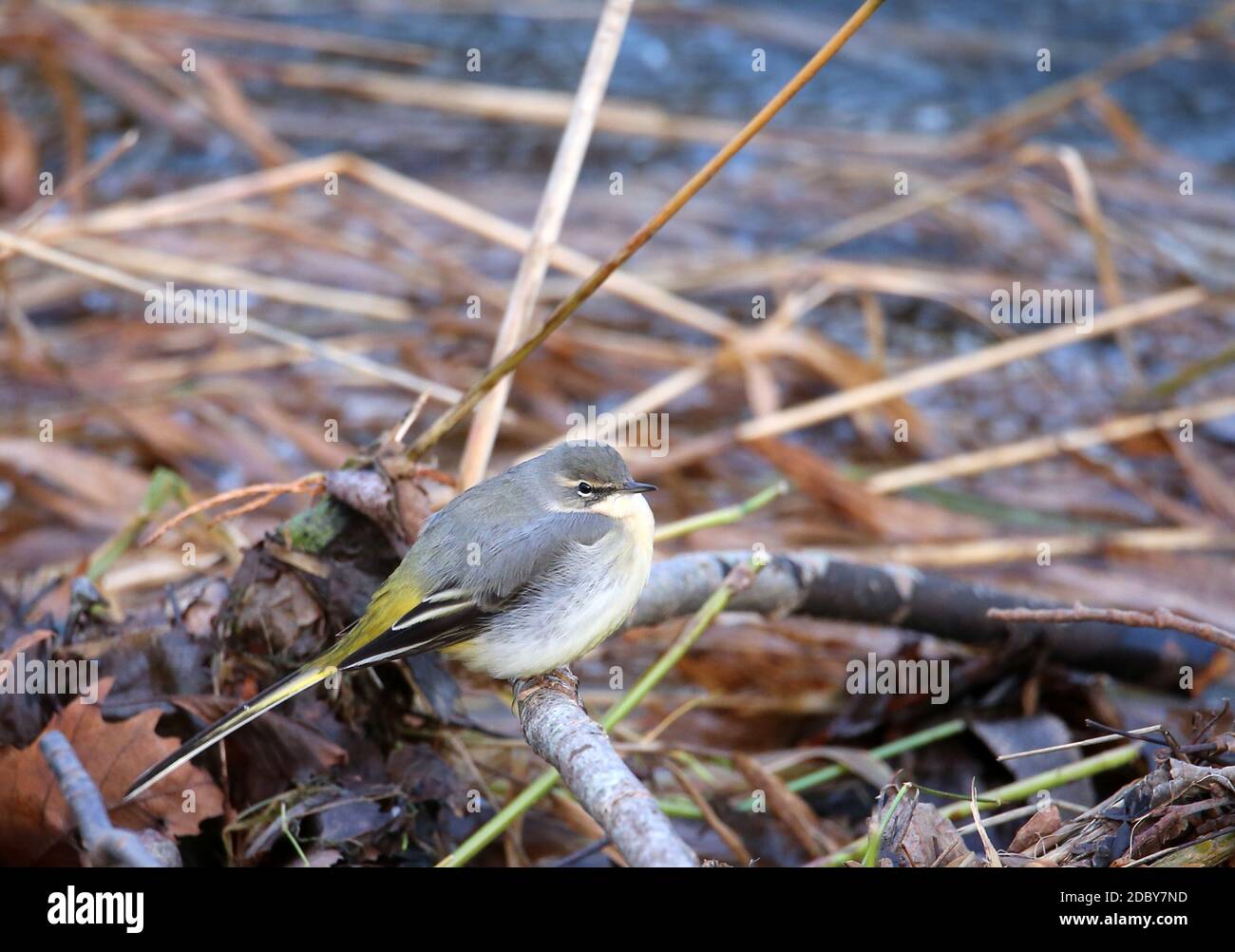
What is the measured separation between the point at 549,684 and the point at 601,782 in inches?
42.3

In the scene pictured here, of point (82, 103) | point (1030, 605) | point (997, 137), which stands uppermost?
point (82, 103)

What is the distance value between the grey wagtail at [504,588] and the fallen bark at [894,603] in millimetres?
303

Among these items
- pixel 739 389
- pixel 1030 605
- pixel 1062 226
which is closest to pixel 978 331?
pixel 1062 226

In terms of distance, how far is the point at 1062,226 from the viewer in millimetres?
8891

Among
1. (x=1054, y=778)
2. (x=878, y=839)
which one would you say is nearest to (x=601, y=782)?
(x=878, y=839)

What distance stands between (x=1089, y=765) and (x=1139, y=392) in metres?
3.83

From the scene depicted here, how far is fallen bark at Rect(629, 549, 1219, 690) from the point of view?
12.8ft

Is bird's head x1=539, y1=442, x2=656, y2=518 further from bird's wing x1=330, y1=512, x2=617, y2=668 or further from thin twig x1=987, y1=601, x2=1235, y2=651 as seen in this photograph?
thin twig x1=987, y1=601, x2=1235, y2=651

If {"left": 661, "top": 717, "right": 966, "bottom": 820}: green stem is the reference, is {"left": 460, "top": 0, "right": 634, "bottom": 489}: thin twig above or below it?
above

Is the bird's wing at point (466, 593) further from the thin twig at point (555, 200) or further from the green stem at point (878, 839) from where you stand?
the green stem at point (878, 839)

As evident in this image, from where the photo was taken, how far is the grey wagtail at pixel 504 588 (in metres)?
3.31

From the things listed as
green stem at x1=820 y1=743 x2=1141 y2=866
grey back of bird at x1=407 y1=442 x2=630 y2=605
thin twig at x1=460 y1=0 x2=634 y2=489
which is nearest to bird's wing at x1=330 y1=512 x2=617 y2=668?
grey back of bird at x1=407 y1=442 x2=630 y2=605

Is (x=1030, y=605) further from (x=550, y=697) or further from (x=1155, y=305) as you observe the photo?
(x=1155, y=305)

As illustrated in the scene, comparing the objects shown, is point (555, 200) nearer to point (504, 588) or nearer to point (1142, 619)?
point (504, 588)
